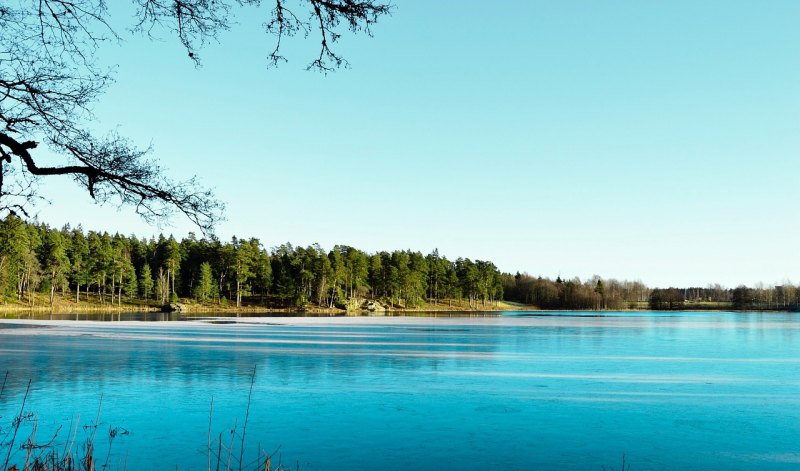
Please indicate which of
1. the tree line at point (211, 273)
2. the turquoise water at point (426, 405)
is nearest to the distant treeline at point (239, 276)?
the tree line at point (211, 273)

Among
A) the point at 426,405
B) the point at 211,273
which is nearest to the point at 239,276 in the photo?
the point at 211,273

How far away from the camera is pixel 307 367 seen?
791 inches

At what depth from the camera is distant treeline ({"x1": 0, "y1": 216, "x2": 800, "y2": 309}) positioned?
289ft

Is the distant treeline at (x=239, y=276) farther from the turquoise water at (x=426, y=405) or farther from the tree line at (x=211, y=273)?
the turquoise water at (x=426, y=405)

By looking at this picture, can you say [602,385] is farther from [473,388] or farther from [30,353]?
[30,353]

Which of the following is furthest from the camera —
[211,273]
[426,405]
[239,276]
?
[211,273]

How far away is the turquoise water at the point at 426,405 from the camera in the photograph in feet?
32.0

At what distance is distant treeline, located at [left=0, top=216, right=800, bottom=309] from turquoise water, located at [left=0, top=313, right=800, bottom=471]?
195 feet

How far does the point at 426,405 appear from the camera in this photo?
13.7 metres

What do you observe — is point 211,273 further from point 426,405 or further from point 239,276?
point 426,405

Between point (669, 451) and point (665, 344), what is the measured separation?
926 inches

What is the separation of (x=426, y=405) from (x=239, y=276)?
91.8 m

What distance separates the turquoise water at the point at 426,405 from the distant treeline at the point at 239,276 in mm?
59304

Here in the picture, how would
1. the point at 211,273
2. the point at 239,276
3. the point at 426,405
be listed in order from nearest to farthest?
the point at 426,405
the point at 239,276
the point at 211,273
